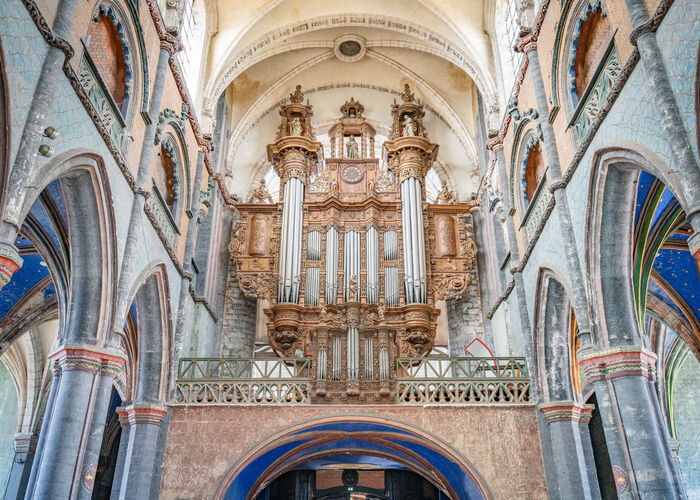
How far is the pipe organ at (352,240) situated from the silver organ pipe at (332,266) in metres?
0.03

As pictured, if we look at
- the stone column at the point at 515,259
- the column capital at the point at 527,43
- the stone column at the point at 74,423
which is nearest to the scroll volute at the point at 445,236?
the stone column at the point at 515,259

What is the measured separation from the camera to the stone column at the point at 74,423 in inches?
357

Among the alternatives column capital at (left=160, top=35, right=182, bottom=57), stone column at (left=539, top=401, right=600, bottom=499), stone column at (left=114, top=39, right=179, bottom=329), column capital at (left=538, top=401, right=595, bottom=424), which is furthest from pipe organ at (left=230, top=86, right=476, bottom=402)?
column capital at (left=160, top=35, right=182, bottom=57)

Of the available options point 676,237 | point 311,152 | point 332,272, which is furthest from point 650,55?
point 311,152

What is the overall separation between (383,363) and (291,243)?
5.68 m

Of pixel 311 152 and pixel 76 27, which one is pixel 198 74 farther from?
pixel 76 27

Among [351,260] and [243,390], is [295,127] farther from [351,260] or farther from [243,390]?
[243,390]

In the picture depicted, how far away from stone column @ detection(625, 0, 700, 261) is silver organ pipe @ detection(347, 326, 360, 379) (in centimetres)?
808

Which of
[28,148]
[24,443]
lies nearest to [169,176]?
[28,148]

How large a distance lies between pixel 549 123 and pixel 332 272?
25.4ft

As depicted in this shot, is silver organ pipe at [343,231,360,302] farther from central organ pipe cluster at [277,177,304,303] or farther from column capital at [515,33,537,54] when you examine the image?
column capital at [515,33,537,54]

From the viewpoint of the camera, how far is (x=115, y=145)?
10.4 m

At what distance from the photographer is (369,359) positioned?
14.1 m

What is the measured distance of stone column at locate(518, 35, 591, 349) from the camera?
1024 centimetres
